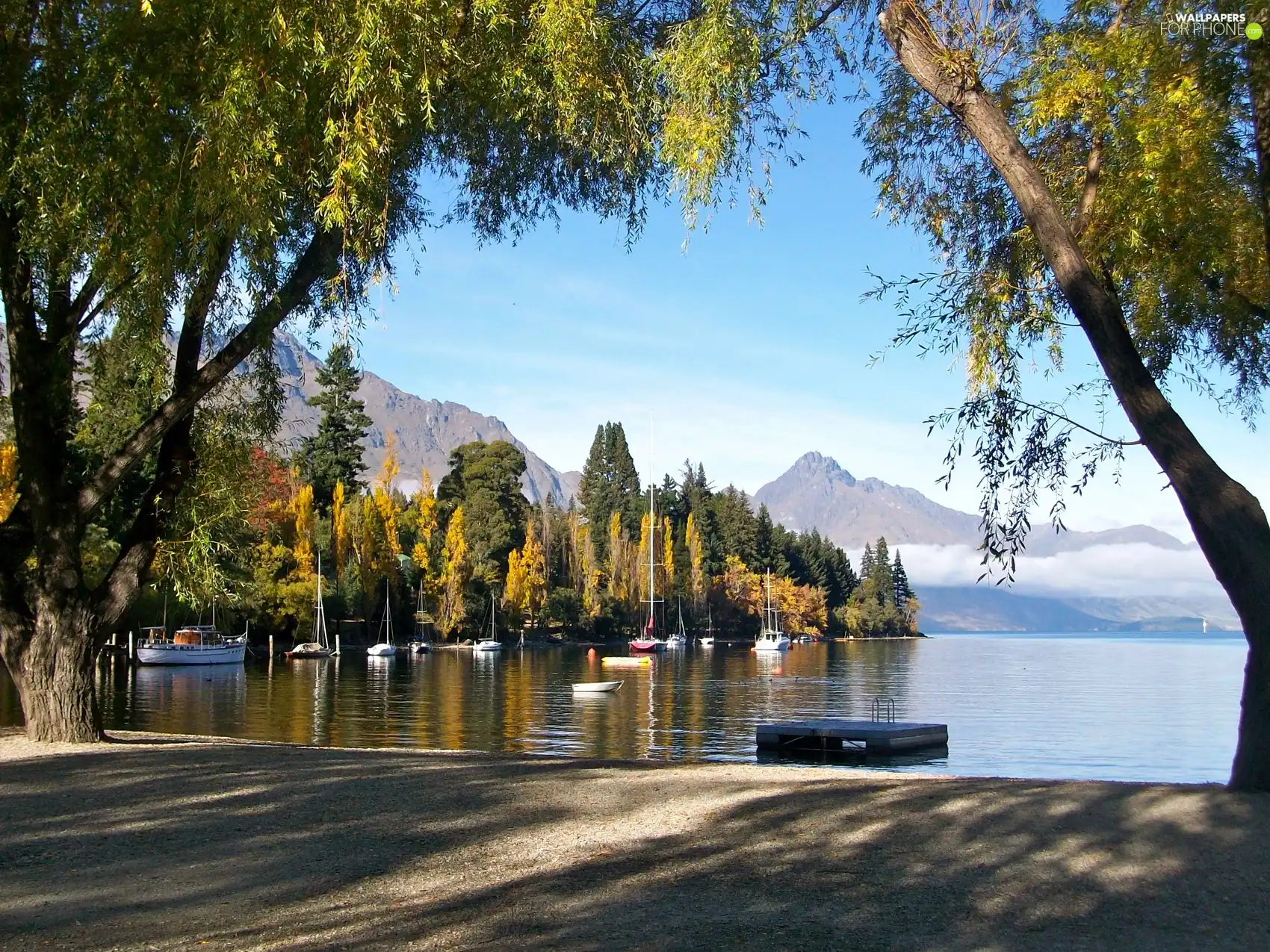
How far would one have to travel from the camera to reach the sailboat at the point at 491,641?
83.9 m

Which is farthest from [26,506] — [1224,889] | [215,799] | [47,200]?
[1224,889]

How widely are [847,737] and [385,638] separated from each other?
209 ft

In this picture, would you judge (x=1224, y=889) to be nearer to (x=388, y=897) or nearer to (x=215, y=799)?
(x=388, y=897)

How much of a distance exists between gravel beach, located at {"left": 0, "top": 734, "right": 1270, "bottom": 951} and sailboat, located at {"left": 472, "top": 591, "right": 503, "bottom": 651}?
75.6 meters

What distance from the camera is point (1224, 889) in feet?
19.3

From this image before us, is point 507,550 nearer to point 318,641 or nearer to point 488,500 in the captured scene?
point 488,500

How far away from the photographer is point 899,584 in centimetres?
17450

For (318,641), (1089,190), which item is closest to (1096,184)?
(1089,190)

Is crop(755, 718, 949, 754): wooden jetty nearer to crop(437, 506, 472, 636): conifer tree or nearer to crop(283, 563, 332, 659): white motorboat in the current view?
crop(283, 563, 332, 659): white motorboat

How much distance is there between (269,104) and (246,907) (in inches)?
276

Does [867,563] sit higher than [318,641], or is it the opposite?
[867,563]

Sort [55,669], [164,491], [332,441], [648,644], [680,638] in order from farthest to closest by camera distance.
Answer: [680,638]
[648,644]
[332,441]
[164,491]
[55,669]

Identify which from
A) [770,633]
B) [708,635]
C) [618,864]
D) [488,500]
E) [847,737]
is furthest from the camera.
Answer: [708,635]

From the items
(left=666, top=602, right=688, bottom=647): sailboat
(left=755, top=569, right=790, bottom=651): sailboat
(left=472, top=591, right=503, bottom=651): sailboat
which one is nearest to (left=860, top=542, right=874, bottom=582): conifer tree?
(left=755, top=569, right=790, bottom=651): sailboat
